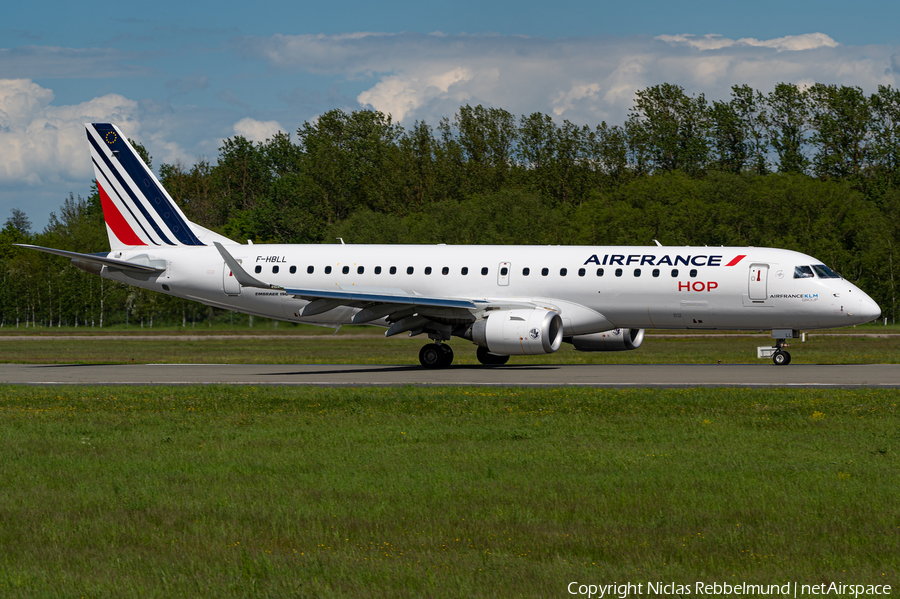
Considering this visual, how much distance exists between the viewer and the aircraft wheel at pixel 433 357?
29.5 metres

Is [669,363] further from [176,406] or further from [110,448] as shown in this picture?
[110,448]

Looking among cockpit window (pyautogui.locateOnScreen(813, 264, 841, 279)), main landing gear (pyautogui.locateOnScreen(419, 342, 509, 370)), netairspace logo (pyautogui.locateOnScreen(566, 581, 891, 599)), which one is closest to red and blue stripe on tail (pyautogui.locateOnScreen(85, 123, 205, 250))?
main landing gear (pyautogui.locateOnScreen(419, 342, 509, 370))

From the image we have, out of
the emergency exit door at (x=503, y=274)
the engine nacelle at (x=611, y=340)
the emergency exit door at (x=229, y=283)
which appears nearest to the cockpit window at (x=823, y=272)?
the engine nacelle at (x=611, y=340)

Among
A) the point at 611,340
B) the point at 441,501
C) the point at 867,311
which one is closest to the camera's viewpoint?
the point at 441,501

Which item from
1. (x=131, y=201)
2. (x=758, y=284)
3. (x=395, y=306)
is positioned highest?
(x=131, y=201)

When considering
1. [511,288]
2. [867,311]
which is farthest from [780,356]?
[511,288]

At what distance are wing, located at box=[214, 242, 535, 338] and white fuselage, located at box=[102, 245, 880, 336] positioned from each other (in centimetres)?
83

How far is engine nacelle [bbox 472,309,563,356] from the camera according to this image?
2634cm

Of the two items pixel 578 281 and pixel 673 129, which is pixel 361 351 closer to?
pixel 578 281

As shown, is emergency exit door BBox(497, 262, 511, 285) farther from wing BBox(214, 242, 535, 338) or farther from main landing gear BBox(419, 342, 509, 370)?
main landing gear BBox(419, 342, 509, 370)

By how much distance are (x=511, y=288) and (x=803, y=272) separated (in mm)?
8372

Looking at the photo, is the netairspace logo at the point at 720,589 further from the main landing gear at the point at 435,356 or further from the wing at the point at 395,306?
the main landing gear at the point at 435,356

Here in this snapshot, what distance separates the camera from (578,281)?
28.5 meters

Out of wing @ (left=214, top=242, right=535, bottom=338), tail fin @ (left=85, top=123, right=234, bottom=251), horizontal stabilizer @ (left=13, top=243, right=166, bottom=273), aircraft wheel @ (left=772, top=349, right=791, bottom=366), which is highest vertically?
tail fin @ (left=85, top=123, right=234, bottom=251)
